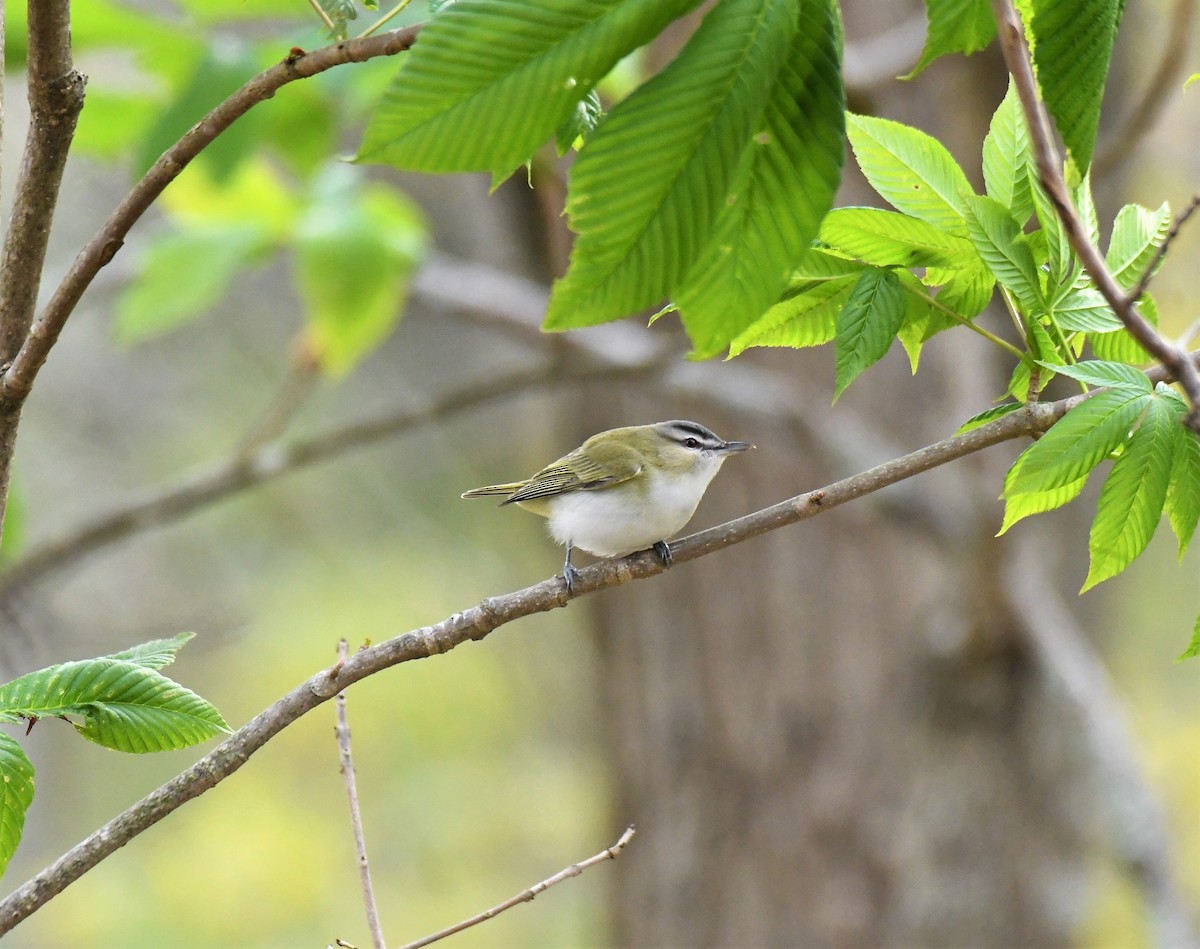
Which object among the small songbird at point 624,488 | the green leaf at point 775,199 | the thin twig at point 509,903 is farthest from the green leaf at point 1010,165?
the small songbird at point 624,488

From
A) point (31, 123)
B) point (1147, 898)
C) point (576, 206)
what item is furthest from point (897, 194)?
point (1147, 898)

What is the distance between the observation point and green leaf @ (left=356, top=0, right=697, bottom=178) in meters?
0.85

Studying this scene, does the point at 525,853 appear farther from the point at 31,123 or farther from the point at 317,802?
the point at 31,123

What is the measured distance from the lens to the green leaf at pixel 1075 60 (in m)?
0.87

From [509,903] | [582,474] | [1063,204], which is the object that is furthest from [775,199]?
[582,474]

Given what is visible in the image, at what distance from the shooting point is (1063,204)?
0.76 meters

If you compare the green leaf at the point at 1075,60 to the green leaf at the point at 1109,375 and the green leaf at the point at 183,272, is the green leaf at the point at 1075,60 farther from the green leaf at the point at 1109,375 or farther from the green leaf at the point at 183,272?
the green leaf at the point at 183,272

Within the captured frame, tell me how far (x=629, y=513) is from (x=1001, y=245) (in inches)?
66.0

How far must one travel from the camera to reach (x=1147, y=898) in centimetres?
367

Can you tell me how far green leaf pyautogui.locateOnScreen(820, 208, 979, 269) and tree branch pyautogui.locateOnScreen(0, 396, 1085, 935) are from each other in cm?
18

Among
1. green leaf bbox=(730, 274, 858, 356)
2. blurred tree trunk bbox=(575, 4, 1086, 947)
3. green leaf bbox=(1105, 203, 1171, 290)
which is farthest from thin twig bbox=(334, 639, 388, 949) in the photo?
blurred tree trunk bbox=(575, 4, 1086, 947)

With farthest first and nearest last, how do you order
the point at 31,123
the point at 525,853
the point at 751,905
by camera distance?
the point at 525,853
the point at 751,905
the point at 31,123

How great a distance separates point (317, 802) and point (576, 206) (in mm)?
11062

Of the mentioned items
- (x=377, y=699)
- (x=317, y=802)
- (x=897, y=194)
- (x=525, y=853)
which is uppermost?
(x=897, y=194)
